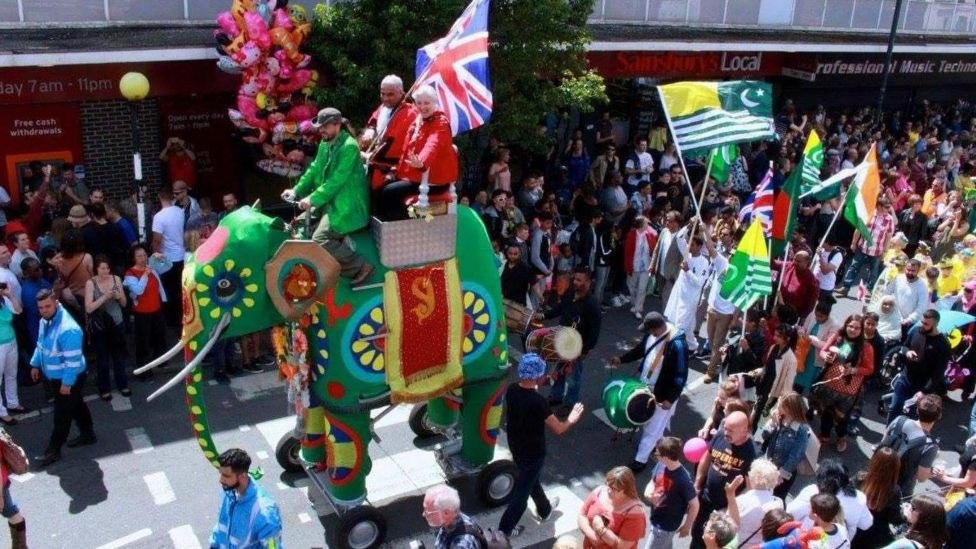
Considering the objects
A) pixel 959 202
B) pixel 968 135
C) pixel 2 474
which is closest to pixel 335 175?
pixel 2 474

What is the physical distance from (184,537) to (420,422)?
2.41m

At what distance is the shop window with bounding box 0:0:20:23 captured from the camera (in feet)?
38.1

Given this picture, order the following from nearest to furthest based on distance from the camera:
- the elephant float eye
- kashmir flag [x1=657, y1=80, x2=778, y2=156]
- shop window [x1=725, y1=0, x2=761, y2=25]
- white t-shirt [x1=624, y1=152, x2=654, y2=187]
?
1. the elephant float eye
2. kashmir flag [x1=657, y1=80, x2=778, y2=156]
3. white t-shirt [x1=624, y1=152, x2=654, y2=187]
4. shop window [x1=725, y1=0, x2=761, y2=25]

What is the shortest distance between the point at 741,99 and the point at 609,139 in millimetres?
6416

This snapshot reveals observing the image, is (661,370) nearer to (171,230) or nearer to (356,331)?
(356,331)

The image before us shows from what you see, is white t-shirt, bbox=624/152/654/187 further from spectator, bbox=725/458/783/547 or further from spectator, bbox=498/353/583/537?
spectator, bbox=725/458/783/547

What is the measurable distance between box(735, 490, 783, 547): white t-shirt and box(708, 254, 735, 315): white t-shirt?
4.54 metres

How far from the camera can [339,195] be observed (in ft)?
21.6

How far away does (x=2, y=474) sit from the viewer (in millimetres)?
6363

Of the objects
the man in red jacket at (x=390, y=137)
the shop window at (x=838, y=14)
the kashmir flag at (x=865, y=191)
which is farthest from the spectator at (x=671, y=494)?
the shop window at (x=838, y=14)

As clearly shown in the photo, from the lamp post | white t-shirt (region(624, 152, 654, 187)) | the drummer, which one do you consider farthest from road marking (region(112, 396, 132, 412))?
white t-shirt (region(624, 152, 654, 187))

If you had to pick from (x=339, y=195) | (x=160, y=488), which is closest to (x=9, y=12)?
(x=160, y=488)

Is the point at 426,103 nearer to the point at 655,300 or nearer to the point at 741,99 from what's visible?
the point at 741,99

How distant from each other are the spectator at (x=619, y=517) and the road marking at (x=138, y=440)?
181 inches
